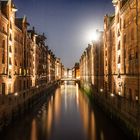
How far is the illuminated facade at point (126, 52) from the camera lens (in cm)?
3045

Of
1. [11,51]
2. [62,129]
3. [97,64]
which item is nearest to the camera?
[62,129]

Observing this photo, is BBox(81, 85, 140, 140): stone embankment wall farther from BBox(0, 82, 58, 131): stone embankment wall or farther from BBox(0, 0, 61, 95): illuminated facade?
BBox(0, 0, 61, 95): illuminated facade

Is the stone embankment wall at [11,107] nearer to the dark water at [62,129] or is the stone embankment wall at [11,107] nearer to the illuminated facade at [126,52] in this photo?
the dark water at [62,129]

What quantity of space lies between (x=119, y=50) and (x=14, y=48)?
19.2 m

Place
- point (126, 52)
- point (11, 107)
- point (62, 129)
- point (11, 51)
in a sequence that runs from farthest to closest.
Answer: point (11, 51) → point (11, 107) → point (62, 129) → point (126, 52)

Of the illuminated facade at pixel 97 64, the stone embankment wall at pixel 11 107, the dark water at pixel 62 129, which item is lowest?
the dark water at pixel 62 129

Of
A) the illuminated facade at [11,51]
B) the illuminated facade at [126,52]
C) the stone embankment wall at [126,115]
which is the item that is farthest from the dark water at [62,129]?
the illuminated facade at [11,51]

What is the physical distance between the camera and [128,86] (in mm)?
34375

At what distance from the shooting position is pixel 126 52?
120 ft

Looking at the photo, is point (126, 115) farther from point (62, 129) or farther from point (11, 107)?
point (11, 107)

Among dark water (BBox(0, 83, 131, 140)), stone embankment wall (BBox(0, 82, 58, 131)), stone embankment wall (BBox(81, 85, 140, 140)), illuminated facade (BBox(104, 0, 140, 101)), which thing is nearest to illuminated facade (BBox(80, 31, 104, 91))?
dark water (BBox(0, 83, 131, 140))

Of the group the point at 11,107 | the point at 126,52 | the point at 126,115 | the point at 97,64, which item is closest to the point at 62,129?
the point at 11,107

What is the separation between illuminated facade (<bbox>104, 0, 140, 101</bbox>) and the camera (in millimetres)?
30453

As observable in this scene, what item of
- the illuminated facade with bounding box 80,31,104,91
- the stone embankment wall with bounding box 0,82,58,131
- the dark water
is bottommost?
the dark water
